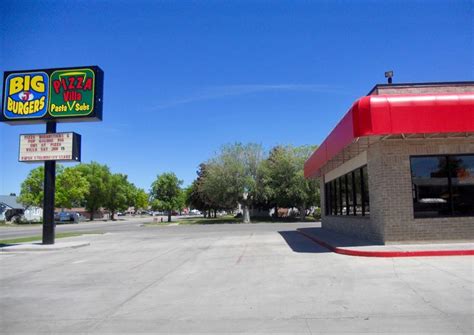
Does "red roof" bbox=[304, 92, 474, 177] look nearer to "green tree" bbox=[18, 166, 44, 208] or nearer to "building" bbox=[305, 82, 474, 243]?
"building" bbox=[305, 82, 474, 243]

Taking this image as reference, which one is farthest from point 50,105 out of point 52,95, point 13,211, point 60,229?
point 13,211

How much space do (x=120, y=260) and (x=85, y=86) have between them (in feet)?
33.6

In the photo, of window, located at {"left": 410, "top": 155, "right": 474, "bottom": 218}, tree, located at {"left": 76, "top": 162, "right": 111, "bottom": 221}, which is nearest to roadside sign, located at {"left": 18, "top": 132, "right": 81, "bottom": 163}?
window, located at {"left": 410, "top": 155, "right": 474, "bottom": 218}

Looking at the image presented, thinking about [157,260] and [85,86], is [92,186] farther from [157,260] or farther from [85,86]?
[157,260]

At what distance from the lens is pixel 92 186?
263ft

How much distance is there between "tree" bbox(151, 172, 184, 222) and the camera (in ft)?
209

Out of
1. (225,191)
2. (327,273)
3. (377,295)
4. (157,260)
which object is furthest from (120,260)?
(225,191)

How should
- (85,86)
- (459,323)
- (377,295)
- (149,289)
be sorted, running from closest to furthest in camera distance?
1. (459,323)
2. (377,295)
3. (149,289)
4. (85,86)

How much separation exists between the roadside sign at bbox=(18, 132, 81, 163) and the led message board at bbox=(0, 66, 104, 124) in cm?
86

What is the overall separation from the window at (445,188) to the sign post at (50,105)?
15072 mm

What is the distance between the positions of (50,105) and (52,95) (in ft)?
1.70

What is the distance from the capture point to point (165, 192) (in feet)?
210

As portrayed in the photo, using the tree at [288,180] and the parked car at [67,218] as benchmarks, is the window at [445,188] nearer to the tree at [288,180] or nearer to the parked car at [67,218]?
the tree at [288,180]

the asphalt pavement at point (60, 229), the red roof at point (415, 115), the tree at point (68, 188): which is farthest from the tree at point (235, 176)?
the red roof at point (415, 115)
